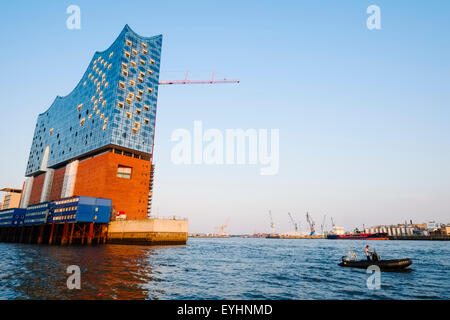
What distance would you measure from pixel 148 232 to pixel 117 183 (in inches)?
964

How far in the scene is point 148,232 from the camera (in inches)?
2874

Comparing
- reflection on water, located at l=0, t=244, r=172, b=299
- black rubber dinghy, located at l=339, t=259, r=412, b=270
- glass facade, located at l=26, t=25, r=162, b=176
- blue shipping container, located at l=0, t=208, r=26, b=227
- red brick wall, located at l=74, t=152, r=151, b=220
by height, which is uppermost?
glass facade, located at l=26, t=25, r=162, b=176

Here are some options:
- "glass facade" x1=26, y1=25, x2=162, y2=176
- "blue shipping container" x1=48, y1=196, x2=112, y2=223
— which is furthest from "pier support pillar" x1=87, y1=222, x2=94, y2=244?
"glass facade" x1=26, y1=25, x2=162, y2=176

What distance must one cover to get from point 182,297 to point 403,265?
31.6 meters

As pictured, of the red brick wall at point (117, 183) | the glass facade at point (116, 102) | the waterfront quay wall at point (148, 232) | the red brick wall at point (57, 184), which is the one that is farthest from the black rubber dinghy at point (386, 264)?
the red brick wall at point (57, 184)

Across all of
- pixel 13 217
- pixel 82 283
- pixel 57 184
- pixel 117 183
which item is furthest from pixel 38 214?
pixel 82 283

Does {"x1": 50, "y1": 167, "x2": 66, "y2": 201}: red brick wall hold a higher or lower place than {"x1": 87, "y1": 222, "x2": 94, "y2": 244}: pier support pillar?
higher

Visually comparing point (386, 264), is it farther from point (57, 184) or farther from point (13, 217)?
point (57, 184)

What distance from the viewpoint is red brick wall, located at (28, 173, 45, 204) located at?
12662cm

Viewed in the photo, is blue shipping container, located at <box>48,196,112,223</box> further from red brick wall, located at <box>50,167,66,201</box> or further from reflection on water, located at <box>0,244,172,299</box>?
reflection on water, located at <box>0,244,172,299</box>

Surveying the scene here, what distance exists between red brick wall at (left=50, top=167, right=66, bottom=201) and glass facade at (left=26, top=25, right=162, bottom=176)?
13.5ft

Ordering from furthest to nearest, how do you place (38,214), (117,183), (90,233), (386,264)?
(117,183), (38,214), (90,233), (386,264)
